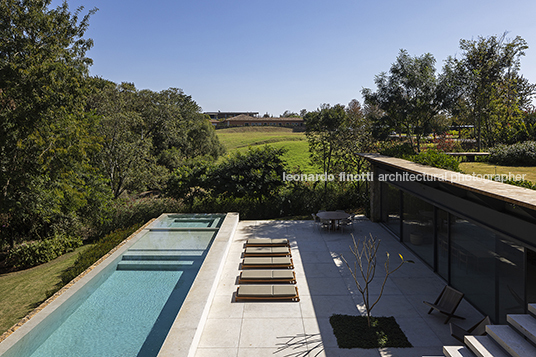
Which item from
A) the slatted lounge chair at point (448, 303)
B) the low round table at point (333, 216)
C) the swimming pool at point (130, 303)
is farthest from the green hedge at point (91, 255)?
the slatted lounge chair at point (448, 303)

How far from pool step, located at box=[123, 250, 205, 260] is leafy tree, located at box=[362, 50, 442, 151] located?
11.6 metres

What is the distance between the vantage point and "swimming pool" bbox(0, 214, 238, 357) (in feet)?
20.7

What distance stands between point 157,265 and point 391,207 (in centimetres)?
937

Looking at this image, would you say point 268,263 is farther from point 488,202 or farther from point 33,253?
point 33,253

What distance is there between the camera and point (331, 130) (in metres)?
18.2

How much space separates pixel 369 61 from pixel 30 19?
16.1 metres

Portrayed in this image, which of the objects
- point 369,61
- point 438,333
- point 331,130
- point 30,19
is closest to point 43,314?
point 438,333

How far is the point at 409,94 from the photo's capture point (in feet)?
51.6

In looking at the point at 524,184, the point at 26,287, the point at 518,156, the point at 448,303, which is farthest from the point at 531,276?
the point at 26,287

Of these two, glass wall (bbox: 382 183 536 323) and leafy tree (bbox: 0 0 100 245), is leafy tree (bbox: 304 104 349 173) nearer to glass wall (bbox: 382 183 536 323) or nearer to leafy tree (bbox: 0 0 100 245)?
glass wall (bbox: 382 183 536 323)

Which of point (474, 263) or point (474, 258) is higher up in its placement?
point (474, 258)

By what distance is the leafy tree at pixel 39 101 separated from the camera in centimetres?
1237

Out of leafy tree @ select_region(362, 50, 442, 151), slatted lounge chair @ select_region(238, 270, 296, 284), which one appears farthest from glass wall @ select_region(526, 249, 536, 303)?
leafy tree @ select_region(362, 50, 442, 151)

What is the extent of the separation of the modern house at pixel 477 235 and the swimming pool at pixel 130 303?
5.96 meters
